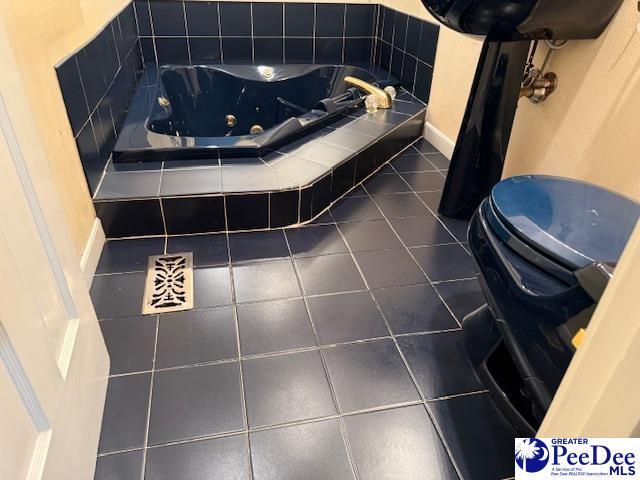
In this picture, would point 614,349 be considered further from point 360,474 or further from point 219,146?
point 219,146

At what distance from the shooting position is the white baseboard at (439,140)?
8.18 feet

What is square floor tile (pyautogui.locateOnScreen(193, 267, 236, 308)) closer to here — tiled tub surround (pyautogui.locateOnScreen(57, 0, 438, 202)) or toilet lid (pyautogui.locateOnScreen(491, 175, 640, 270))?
toilet lid (pyautogui.locateOnScreen(491, 175, 640, 270))

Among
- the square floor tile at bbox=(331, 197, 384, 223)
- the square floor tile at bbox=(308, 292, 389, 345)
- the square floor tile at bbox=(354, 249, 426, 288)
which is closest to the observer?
the square floor tile at bbox=(308, 292, 389, 345)

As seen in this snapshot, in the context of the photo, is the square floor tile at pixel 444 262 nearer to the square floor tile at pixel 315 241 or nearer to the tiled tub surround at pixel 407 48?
the square floor tile at pixel 315 241

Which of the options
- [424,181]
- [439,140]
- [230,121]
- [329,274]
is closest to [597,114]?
[424,181]

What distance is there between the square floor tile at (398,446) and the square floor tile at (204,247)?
0.80 m

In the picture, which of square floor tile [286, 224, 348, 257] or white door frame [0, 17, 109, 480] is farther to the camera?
square floor tile [286, 224, 348, 257]

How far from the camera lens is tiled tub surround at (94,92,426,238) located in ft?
5.65

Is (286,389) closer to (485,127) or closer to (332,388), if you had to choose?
(332,388)

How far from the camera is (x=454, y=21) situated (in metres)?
1.47

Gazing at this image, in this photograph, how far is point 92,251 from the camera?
5.21 feet

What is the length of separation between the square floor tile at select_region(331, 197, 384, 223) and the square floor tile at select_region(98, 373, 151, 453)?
3.42 ft

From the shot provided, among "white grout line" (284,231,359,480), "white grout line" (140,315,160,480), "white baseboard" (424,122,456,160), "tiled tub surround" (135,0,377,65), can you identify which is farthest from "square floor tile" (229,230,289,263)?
"tiled tub surround" (135,0,377,65)

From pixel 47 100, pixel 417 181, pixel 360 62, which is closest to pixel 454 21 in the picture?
pixel 417 181
